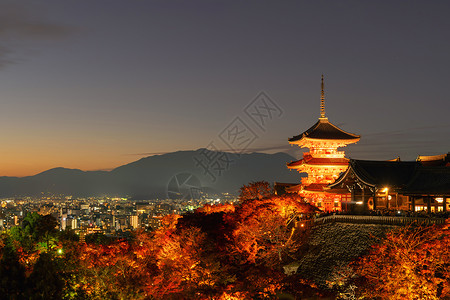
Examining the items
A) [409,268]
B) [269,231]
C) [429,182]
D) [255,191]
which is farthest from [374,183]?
[255,191]

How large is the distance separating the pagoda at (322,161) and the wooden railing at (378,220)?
393 inches

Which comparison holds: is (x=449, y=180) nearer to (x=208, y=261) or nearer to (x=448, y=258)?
(x=448, y=258)

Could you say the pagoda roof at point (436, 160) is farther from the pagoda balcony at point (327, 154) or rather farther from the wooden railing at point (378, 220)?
the wooden railing at point (378, 220)

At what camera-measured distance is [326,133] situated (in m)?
43.3

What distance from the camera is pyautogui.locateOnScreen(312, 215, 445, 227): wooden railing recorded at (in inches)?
1005

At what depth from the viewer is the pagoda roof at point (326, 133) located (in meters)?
42.6

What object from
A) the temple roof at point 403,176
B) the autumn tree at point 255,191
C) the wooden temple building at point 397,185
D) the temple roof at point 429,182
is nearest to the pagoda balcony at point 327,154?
the autumn tree at point 255,191

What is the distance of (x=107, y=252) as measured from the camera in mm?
37688

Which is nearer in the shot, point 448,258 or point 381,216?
point 448,258

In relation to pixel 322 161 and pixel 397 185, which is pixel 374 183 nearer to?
pixel 397 185

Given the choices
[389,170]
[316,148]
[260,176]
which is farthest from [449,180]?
[260,176]

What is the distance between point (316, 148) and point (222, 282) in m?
21.2

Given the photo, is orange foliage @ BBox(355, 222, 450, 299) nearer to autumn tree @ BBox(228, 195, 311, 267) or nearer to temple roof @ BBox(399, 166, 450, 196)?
autumn tree @ BBox(228, 195, 311, 267)

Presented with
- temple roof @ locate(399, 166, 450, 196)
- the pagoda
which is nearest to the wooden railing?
temple roof @ locate(399, 166, 450, 196)
